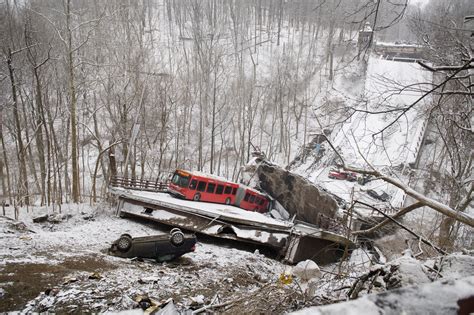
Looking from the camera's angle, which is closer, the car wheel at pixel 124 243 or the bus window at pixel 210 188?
the car wheel at pixel 124 243

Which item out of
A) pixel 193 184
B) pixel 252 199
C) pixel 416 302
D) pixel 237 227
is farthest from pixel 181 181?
pixel 416 302

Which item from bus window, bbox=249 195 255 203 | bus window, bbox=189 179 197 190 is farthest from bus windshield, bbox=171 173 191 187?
bus window, bbox=249 195 255 203

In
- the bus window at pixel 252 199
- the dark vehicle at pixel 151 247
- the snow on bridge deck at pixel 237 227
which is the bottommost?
the bus window at pixel 252 199

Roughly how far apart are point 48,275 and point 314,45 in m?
47.0

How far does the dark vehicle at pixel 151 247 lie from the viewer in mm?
7777

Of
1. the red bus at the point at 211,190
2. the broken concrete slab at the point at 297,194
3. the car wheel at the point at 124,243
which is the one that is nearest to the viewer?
the car wheel at the point at 124,243

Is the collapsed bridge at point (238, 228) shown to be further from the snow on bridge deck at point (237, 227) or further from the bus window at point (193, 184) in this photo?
the bus window at point (193, 184)

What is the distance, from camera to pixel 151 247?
781 cm

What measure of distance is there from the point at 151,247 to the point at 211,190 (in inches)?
375

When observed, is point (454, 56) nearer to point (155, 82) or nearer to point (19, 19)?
point (155, 82)

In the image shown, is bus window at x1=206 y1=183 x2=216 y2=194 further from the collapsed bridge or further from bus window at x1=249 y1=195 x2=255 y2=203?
the collapsed bridge

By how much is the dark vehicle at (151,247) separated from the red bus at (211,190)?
8230 mm

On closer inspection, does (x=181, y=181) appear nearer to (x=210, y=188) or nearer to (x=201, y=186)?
(x=201, y=186)

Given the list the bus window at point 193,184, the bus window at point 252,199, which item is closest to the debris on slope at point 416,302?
the bus window at point 193,184
